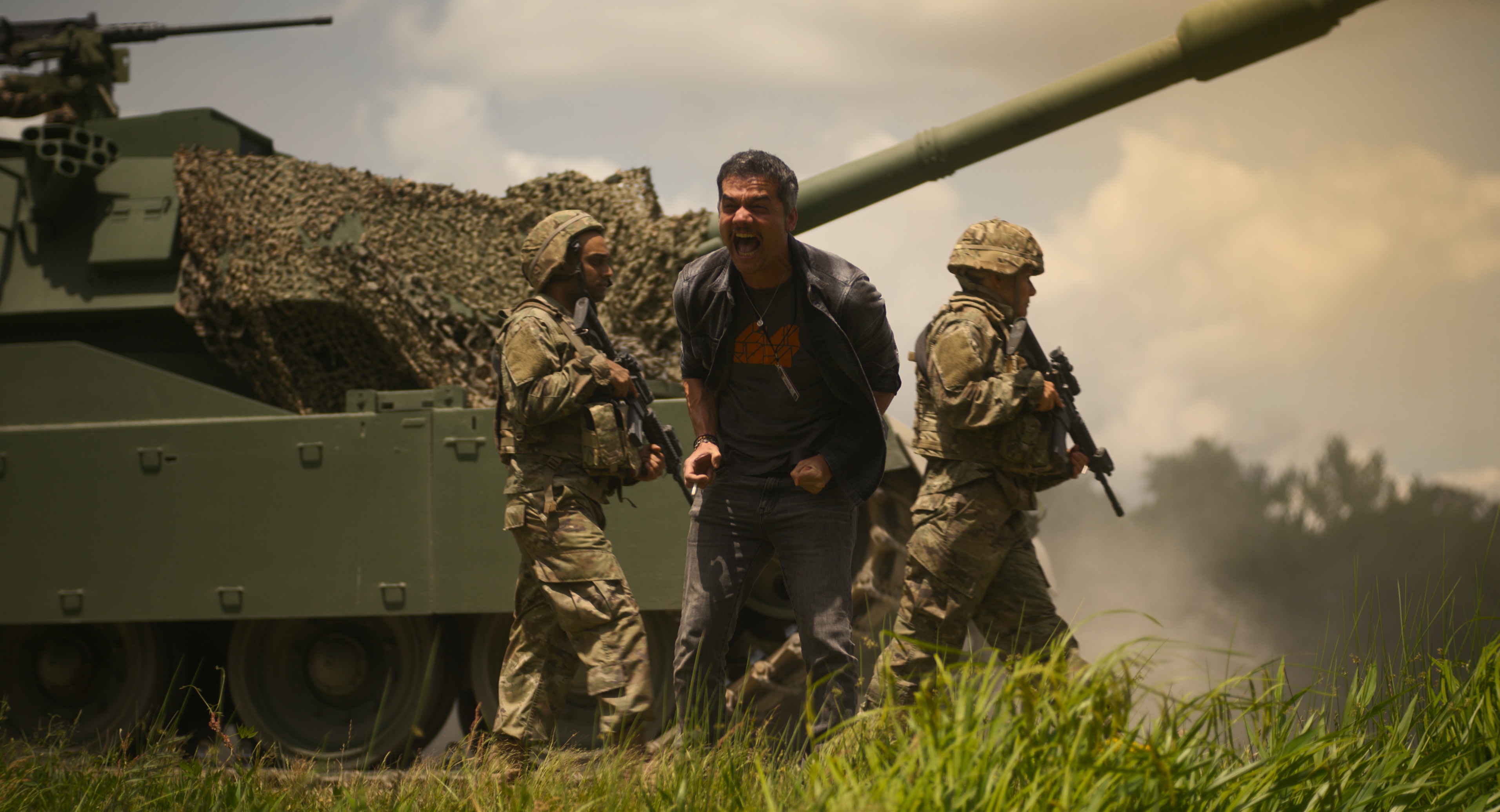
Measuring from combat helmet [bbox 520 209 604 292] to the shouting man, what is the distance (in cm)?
101

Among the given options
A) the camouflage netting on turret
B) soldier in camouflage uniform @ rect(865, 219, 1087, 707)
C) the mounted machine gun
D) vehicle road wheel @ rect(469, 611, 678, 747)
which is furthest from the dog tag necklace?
the mounted machine gun

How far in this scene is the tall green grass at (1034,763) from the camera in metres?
2.20

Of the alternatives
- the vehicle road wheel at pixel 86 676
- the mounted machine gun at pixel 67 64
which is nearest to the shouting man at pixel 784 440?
the vehicle road wheel at pixel 86 676

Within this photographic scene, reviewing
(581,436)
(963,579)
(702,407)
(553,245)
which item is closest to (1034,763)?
(702,407)

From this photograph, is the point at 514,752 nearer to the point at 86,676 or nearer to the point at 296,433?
the point at 296,433

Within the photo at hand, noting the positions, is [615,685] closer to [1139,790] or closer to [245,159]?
[1139,790]

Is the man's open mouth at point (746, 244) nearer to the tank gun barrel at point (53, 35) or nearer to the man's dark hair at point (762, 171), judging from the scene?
the man's dark hair at point (762, 171)

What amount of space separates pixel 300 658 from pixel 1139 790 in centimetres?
456

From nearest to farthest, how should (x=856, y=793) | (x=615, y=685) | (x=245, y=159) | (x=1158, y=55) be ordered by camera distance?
1. (x=856, y=793)
2. (x=615, y=685)
3. (x=1158, y=55)
4. (x=245, y=159)

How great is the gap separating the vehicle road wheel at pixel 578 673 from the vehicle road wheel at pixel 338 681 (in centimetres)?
19

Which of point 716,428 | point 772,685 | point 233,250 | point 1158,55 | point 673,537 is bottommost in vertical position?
point 772,685

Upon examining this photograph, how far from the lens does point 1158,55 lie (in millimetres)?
4891

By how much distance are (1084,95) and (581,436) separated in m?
2.50

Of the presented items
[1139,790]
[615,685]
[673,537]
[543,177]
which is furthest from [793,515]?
[543,177]
